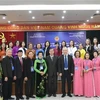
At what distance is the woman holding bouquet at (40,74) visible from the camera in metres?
5.87

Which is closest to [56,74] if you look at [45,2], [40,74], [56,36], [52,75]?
[52,75]

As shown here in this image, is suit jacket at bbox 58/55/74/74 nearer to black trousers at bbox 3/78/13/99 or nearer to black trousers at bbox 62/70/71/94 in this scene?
black trousers at bbox 62/70/71/94

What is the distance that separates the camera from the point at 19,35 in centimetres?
1212

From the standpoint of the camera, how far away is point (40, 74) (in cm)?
592

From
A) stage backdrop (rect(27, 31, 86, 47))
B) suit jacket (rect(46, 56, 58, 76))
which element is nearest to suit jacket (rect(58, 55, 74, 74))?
suit jacket (rect(46, 56, 58, 76))

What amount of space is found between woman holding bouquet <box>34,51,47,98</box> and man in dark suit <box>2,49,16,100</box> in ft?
2.27

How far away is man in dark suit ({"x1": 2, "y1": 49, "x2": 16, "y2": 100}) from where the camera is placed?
17.7 feet

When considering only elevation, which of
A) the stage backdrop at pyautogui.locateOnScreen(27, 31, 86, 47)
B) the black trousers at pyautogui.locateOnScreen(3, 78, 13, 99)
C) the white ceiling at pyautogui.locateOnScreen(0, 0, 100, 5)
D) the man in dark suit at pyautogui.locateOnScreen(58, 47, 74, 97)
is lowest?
the black trousers at pyautogui.locateOnScreen(3, 78, 13, 99)

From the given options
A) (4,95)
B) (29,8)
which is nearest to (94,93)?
(4,95)

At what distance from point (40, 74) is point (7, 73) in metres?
0.96

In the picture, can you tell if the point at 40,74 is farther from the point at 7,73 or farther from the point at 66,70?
the point at 7,73

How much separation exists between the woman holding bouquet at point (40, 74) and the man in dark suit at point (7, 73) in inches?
27.2

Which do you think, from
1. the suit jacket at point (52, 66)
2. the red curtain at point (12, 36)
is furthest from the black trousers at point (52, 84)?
the red curtain at point (12, 36)

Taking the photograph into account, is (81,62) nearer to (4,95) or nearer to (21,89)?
(21,89)
